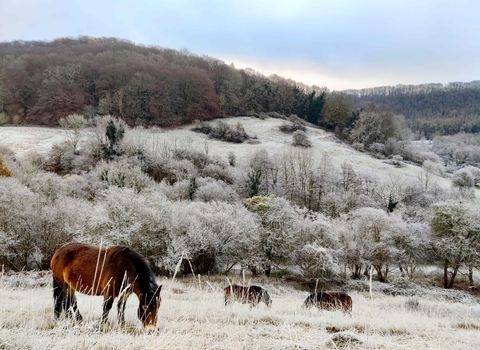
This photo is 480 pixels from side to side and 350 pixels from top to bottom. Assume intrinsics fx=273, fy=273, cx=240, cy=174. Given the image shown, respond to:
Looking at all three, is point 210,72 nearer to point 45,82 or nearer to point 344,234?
point 45,82

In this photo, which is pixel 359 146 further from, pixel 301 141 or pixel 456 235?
pixel 456 235

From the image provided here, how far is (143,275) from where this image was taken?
3.90 meters

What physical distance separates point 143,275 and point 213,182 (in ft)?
111

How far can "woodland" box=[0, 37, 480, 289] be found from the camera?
20.7 metres

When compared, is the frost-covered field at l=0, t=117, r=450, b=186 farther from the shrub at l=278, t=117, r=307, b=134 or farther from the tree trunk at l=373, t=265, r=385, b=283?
A: the tree trunk at l=373, t=265, r=385, b=283

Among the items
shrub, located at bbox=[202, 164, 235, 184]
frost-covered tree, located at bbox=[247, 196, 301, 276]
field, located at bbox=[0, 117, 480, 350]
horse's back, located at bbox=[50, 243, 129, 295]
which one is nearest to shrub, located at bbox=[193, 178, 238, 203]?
shrub, located at bbox=[202, 164, 235, 184]

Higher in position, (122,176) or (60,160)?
(60,160)

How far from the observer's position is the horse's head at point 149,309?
3.38m

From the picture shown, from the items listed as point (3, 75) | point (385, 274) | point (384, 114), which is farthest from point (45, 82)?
point (384, 114)

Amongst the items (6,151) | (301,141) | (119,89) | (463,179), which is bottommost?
(463,179)

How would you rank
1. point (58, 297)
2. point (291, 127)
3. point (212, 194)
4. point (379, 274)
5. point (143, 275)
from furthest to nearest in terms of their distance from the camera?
1. point (291, 127)
2. point (212, 194)
3. point (379, 274)
4. point (58, 297)
5. point (143, 275)

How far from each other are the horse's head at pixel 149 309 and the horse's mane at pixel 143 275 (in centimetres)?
7

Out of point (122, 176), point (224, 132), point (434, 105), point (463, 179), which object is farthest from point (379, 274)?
point (434, 105)

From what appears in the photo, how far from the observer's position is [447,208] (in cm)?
2383
